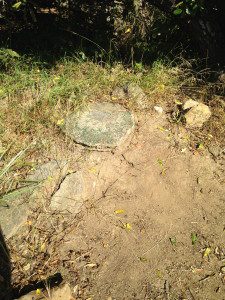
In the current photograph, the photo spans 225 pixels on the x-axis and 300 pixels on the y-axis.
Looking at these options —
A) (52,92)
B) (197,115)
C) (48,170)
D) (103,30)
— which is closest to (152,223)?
(48,170)

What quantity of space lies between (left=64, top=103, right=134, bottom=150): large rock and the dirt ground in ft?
0.34

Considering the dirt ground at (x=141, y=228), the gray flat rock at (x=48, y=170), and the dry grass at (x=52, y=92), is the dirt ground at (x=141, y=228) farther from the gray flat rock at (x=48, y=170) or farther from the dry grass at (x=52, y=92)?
the dry grass at (x=52, y=92)

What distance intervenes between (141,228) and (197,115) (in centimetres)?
146

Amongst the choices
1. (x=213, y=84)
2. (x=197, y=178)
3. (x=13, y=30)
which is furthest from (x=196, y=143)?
(x=13, y=30)

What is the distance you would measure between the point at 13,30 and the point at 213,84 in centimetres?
289

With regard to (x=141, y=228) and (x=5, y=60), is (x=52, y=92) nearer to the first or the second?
(x=5, y=60)

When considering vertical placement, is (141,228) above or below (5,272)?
above

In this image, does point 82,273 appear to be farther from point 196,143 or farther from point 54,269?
point 196,143

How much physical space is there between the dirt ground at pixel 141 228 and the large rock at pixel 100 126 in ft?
0.34

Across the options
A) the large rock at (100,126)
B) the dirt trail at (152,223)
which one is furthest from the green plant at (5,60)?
the dirt trail at (152,223)

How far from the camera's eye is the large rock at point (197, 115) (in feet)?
11.7

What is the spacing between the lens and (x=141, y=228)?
288 cm

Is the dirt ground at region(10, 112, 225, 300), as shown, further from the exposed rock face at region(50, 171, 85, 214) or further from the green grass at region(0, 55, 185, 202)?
the green grass at region(0, 55, 185, 202)

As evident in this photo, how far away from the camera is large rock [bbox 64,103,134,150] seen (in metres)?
3.34
